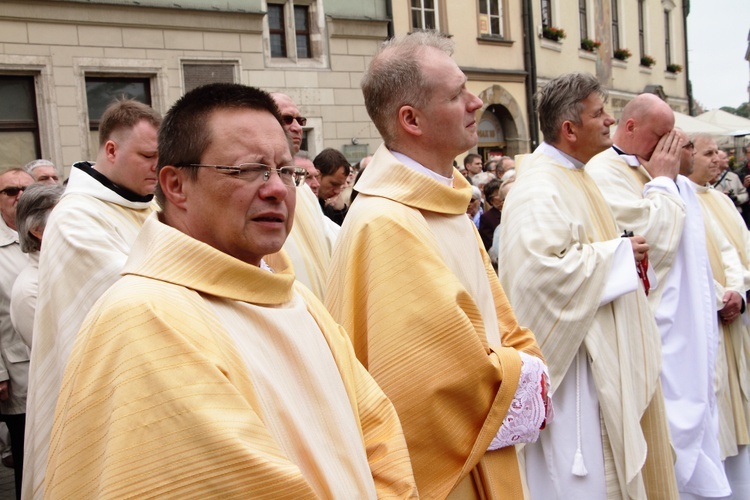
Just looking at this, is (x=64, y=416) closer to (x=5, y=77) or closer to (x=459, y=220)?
(x=459, y=220)

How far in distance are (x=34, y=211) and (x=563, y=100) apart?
109 inches

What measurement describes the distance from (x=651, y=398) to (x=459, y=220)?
1.46m

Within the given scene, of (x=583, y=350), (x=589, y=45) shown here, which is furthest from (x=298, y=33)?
(x=583, y=350)

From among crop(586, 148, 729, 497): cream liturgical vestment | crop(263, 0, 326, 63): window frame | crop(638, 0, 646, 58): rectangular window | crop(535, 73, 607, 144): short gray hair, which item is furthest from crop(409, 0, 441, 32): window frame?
crop(535, 73, 607, 144): short gray hair

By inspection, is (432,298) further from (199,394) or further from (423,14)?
(423,14)

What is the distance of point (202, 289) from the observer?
188 cm

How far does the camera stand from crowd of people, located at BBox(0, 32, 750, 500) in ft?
5.73

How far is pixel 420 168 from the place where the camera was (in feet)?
10.8

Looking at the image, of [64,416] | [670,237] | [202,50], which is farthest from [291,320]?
[202,50]

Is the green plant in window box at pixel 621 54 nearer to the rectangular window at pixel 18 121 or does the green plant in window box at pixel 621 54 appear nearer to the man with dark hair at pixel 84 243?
the rectangular window at pixel 18 121

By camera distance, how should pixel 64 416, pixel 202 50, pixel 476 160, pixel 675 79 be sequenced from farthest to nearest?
pixel 675 79 → pixel 202 50 → pixel 476 160 → pixel 64 416

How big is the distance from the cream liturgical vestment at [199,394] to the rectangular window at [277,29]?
14.1m

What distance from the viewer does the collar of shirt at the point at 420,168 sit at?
3281 mm

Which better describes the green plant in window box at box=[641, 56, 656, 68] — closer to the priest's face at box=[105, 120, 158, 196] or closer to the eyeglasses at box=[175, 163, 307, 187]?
the priest's face at box=[105, 120, 158, 196]
